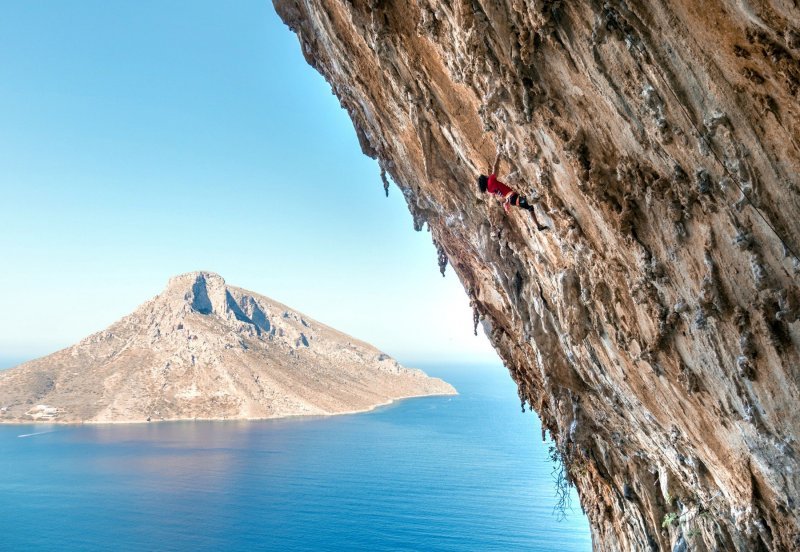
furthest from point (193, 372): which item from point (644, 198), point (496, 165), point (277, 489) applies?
point (644, 198)

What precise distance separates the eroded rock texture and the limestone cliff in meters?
120

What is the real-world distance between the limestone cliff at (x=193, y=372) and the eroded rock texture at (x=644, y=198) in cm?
11972

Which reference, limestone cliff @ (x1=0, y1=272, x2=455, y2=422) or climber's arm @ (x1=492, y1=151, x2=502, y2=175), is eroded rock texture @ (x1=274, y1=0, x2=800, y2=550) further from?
limestone cliff @ (x1=0, y1=272, x2=455, y2=422)

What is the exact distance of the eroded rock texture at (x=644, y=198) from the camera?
5.03 meters

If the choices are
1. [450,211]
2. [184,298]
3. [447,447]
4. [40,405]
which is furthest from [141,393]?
[450,211]

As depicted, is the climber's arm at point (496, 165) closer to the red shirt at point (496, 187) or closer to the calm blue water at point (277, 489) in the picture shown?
the red shirt at point (496, 187)

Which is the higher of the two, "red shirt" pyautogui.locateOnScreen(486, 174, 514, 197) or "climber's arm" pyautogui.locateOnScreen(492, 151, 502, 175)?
"climber's arm" pyautogui.locateOnScreen(492, 151, 502, 175)

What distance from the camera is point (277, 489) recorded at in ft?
217

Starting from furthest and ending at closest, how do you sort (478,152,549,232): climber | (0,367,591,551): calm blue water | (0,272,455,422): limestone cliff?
(0,272,455,422): limestone cliff
(0,367,591,551): calm blue water
(478,152,549,232): climber

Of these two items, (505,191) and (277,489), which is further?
(277,489)

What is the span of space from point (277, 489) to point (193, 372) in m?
71.5

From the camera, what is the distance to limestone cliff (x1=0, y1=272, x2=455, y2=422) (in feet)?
391

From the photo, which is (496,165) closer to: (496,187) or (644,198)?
(496,187)

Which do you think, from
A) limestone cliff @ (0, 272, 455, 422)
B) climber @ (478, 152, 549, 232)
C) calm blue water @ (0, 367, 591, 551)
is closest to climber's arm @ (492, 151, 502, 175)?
climber @ (478, 152, 549, 232)
